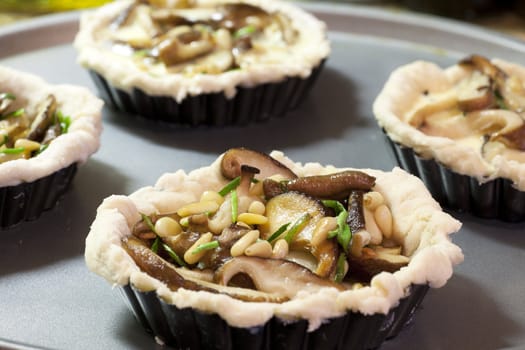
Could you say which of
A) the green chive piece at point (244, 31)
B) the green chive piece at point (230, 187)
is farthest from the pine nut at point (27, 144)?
the green chive piece at point (244, 31)

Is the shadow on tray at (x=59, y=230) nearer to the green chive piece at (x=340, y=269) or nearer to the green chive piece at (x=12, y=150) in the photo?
the green chive piece at (x=12, y=150)

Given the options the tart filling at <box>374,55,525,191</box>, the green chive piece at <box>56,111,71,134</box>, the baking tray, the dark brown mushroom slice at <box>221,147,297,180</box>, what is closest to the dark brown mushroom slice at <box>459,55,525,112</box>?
the tart filling at <box>374,55,525,191</box>

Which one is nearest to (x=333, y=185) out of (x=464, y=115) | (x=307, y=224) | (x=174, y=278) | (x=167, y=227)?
(x=307, y=224)

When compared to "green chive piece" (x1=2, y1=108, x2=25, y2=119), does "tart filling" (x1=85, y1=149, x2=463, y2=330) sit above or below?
above

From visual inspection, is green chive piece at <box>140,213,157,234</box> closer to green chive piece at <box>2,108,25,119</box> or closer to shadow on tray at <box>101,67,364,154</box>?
green chive piece at <box>2,108,25,119</box>

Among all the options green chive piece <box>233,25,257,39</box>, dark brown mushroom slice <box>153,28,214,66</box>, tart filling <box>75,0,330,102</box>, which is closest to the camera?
tart filling <box>75,0,330,102</box>

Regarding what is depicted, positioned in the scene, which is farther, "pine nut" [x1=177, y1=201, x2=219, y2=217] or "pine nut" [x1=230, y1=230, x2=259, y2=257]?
"pine nut" [x1=177, y1=201, x2=219, y2=217]
